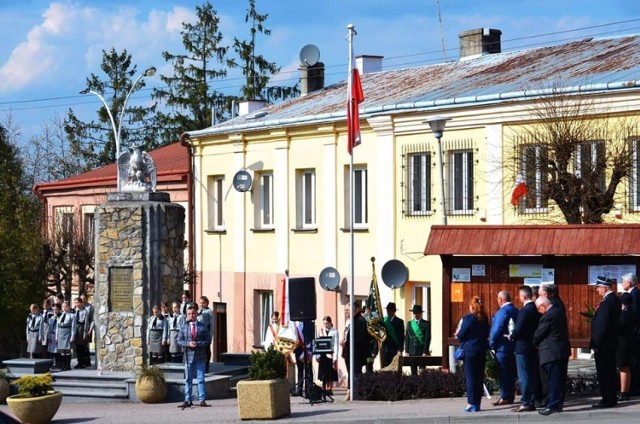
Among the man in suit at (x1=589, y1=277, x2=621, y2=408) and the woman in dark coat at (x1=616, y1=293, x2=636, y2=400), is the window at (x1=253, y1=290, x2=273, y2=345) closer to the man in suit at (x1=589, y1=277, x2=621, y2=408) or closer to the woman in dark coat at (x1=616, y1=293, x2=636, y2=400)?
the woman in dark coat at (x1=616, y1=293, x2=636, y2=400)

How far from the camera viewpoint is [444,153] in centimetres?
3216

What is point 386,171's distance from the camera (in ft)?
111

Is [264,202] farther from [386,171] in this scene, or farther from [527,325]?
[527,325]

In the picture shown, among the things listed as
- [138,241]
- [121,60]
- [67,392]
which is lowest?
[67,392]

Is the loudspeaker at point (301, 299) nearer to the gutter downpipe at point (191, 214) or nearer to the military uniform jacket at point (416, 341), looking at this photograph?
the military uniform jacket at point (416, 341)

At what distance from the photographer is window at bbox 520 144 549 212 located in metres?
26.8

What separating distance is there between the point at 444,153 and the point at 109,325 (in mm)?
8290

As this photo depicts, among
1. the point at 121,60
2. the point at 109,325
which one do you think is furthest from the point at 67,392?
the point at 121,60

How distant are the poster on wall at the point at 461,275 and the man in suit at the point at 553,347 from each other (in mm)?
3954

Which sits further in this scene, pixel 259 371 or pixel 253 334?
pixel 253 334

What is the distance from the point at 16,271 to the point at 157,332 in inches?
573

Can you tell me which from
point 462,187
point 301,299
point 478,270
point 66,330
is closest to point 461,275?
point 478,270

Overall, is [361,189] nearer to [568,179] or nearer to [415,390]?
[568,179]

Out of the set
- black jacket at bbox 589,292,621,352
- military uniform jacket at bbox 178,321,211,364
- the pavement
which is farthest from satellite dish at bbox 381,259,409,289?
black jacket at bbox 589,292,621,352
